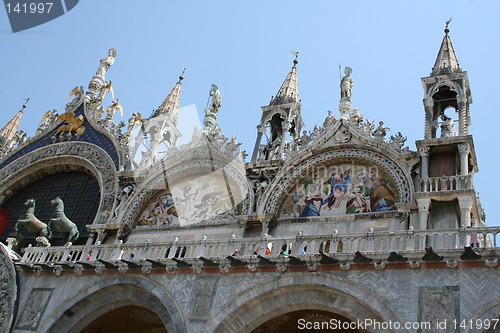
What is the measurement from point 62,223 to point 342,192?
8.30 metres

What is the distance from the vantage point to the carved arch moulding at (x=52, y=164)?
2005 cm

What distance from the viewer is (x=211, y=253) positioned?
43.0 ft

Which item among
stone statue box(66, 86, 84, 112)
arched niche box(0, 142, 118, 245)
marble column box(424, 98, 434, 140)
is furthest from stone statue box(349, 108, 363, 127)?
stone statue box(66, 86, 84, 112)

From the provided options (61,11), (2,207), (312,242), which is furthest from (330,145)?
(2,207)

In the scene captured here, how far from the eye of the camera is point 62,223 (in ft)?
55.0

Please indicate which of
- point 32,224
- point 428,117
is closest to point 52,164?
point 32,224

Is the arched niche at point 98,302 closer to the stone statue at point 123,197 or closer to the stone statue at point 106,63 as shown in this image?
the stone statue at point 123,197

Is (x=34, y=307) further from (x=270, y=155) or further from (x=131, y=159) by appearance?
(x=270, y=155)

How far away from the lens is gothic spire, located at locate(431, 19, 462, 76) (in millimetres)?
15610

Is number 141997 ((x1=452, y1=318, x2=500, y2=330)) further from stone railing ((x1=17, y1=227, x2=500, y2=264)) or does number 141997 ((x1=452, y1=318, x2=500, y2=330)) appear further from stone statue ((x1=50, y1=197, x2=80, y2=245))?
stone statue ((x1=50, y1=197, x2=80, y2=245))

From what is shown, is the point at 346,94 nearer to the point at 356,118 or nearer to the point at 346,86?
the point at 346,86

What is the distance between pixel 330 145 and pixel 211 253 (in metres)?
4.99

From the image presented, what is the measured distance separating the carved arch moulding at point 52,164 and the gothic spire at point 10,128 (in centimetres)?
286

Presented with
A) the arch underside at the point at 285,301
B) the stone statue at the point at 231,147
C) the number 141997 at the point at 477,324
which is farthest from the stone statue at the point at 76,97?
the number 141997 at the point at 477,324
